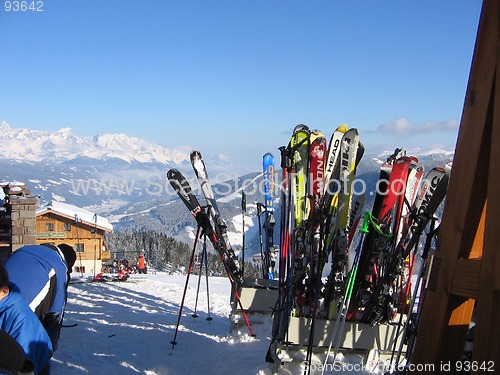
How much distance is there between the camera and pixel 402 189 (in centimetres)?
572

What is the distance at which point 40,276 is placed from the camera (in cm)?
413

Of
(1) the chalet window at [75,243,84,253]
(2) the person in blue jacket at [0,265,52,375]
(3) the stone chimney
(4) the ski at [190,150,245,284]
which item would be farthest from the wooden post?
(1) the chalet window at [75,243,84,253]

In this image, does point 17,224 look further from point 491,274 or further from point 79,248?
point 79,248

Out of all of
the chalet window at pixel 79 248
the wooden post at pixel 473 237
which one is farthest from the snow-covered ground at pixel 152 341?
the chalet window at pixel 79 248

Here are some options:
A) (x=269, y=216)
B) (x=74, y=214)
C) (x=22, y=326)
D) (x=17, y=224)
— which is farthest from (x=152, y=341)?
(x=74, y=214)

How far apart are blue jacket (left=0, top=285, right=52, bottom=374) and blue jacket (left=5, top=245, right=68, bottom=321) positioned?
0.83 metres

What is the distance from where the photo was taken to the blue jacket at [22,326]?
2.81 m

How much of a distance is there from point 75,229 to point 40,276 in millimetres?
21193

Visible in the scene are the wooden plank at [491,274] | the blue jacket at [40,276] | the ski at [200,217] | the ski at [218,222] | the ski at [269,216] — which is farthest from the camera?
the ski at [269,216]

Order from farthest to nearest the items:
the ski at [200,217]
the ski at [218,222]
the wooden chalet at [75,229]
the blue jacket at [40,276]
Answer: the wooden chalet at [75,229] → the ski at [218,222] → the ski at [200,217] → the blue jacket at [40,276]

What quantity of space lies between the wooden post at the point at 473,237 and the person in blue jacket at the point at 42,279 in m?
3.29

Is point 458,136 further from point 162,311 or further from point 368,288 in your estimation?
point 162,311

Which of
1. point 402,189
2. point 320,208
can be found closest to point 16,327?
point 320,208

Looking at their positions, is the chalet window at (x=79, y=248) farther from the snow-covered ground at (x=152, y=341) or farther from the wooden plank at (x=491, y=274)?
the wooden plank at (x=491, y=274)
